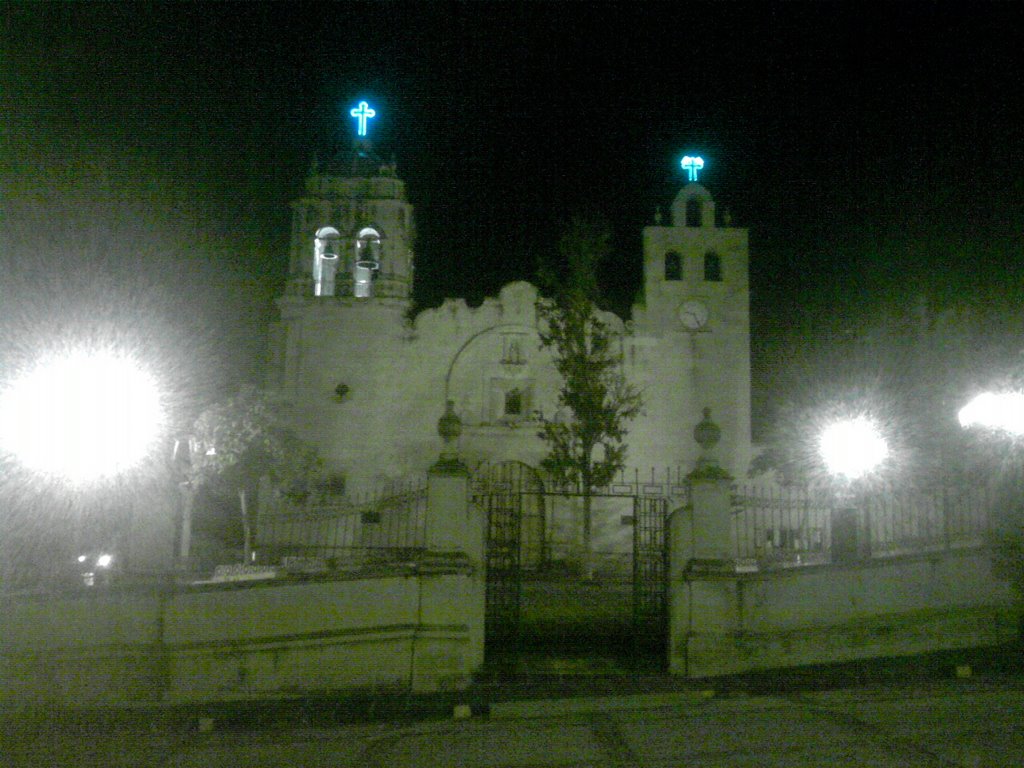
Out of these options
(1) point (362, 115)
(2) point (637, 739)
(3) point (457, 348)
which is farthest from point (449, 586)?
(1) point (362, 115)

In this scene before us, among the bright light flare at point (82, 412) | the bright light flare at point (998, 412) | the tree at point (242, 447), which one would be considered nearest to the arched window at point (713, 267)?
the tree at point (242, 447)

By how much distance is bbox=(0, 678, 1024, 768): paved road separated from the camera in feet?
25.3

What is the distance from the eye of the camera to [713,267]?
28.3m

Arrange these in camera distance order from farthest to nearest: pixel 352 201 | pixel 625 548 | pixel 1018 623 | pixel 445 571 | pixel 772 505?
pixel 352 201 → pixel 625 548 → pixel 772 505 → pixel 1018 623 → pixel 445 571

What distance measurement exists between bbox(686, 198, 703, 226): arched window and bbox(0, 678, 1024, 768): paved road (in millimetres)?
20061

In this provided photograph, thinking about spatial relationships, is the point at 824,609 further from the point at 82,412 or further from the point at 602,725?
the point at 82,412

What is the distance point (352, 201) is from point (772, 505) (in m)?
18.8

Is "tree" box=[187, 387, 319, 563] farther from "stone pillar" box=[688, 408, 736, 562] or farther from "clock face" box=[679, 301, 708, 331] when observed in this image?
"stone pillar" box=[688, 408, 736, 562]

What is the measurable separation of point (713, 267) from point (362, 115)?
38.7 ft

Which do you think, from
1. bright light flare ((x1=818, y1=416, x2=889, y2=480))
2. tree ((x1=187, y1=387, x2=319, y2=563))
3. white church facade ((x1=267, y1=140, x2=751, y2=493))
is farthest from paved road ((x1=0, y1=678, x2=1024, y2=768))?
white church facade ((x1=267, y1=140, x2=751, y2=493))

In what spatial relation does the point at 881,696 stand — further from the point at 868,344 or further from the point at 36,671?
the point at 868,344

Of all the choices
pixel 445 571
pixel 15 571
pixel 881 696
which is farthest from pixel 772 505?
pixel 15 571

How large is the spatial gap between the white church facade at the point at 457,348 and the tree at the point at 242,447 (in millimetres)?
3245

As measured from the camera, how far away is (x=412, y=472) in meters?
26.5
